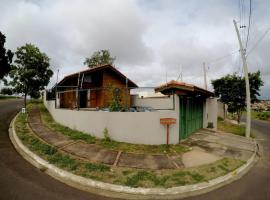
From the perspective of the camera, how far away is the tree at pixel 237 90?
18.5m

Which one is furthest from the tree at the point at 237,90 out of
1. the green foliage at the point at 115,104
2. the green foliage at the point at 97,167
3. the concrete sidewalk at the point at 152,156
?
the green foliage at the point at 97,167

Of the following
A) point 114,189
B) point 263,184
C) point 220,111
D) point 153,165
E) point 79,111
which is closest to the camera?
point 114,189

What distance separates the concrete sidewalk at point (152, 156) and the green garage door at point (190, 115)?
2.92ft

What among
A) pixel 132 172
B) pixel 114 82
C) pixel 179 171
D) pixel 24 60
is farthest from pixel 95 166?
pixel 24 60

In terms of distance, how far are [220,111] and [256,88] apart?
810 cm

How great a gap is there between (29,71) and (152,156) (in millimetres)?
11683

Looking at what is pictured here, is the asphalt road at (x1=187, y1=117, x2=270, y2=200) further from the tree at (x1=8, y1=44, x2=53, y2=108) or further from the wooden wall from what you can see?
the tree at (x1=8, y1=44, x2=53, y2=108)

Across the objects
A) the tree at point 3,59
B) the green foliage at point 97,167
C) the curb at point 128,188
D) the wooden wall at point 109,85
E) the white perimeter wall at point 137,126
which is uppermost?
the tree at point 3,59

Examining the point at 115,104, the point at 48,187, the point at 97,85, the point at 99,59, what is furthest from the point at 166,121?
the point at 99,59

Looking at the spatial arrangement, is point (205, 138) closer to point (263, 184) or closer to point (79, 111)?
point (263, 184)

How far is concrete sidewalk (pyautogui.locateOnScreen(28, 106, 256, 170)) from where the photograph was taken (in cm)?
664

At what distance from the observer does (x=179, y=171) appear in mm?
6121

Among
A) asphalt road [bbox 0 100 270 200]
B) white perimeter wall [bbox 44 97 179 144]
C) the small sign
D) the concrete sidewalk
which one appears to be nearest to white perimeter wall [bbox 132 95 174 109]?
the concrete sidewalk

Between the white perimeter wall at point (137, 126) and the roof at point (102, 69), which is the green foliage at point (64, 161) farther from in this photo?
the roof at point (102, 69)
